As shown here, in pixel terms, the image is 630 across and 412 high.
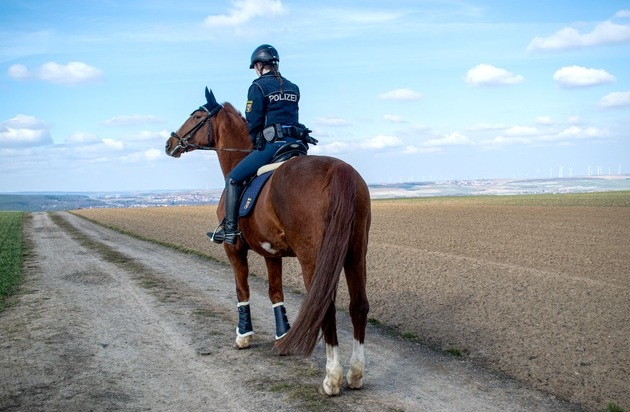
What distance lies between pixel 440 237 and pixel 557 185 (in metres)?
184

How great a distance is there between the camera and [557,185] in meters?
194

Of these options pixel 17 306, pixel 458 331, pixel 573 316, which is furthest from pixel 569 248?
pixel 17 306

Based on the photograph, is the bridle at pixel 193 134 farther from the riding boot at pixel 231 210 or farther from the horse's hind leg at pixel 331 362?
the horse's hind leg at pixel 331 362

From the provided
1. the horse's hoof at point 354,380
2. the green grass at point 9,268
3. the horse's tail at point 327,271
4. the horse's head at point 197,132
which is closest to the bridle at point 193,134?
the horse's head at point 197,132

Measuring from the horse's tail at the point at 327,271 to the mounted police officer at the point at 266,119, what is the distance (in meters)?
1.80

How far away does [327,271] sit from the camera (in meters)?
5.57

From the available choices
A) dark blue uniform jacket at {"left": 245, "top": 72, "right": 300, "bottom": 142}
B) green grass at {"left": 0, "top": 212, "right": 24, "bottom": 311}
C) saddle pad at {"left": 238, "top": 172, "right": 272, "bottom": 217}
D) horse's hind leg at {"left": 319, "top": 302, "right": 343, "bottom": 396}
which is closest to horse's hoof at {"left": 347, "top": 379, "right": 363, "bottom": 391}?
horse's hind leg at {"left": 319, "top": 302, "right": 343, "bottom": 396}

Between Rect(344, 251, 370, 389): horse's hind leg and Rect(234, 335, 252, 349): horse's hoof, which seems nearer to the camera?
Rect(344, 251, 370, 389): horse's hind leg

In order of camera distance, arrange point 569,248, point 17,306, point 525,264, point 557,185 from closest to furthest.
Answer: point 17,306, point 525,264, point 569,248, point 557,185

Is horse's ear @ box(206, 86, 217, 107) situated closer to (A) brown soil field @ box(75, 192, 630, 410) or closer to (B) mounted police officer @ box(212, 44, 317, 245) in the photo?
(B) mounted police officer @ box(212, 44, 317, 245)

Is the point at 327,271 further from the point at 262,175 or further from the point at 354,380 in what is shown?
the point at 262,175

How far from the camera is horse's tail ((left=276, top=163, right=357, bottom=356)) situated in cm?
551

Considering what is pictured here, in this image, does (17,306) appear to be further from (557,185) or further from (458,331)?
(557,185)

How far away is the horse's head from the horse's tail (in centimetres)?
381
